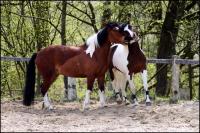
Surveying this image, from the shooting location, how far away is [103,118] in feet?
24.4

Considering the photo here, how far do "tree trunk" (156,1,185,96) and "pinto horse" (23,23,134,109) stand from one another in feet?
21.0

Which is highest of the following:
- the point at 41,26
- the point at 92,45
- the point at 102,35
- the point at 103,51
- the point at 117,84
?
the point at 41,26

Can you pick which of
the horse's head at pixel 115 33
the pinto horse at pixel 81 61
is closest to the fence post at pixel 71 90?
the pinto horse at pixel 81 61

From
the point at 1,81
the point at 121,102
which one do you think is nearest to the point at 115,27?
the point at 121,102

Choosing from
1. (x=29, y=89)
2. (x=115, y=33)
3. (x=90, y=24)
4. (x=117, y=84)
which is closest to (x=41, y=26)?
(x=90, y=24)

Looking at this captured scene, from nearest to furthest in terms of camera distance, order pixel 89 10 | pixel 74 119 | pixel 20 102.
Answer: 1. pixel 74 119
2. pixel 20 102
3. pixel 89 10

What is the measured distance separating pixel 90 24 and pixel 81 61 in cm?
694

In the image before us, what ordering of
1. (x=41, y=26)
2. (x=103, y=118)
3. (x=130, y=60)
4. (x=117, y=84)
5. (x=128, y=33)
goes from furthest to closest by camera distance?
(x=41, y=26) < (x=117, y=84) < (x=130, y=60) < (x=128, y=33) < (x=103, y=118)

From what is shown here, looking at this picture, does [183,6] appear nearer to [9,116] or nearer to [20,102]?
[20,102]

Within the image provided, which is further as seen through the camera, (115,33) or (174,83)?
(174,83)

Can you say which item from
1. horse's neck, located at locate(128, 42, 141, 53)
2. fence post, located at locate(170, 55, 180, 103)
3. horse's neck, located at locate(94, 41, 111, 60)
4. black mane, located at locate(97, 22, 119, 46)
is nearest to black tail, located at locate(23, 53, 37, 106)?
horse's neck, located at locate(94, 41, 111, 60)

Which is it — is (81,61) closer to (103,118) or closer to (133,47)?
(133,47)

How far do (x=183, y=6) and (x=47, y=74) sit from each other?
7.30 m

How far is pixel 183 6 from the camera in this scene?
14938 mm
